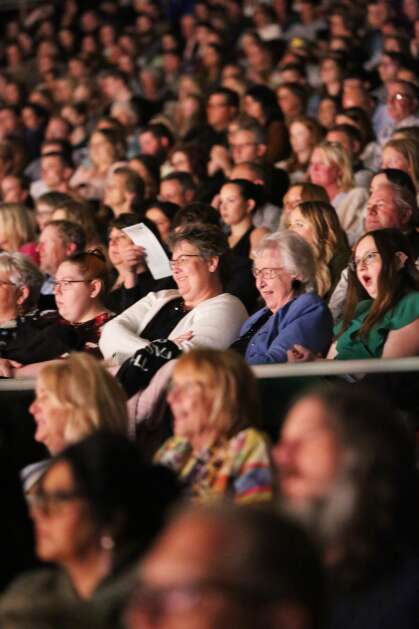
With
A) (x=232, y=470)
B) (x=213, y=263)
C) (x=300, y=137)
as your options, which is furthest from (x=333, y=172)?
(x=232, y=470)

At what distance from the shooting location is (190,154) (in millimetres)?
9438

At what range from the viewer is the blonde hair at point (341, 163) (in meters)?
8.08

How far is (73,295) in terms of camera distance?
6426mm

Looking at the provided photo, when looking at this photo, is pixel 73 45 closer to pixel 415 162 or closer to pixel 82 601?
pixel 415 162

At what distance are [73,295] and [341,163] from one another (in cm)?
235

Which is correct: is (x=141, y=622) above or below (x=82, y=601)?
above

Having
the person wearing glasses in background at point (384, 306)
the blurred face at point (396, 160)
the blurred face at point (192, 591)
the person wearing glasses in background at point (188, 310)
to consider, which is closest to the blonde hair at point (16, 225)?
the person wearing glasses in background at point (188, 310)

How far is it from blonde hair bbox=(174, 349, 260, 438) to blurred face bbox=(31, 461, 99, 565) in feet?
2.71

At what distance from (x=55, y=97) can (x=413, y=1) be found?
12.5ft

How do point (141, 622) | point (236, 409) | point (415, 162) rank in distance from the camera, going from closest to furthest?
point (141, 622), point (236, 409), point (415, 162)

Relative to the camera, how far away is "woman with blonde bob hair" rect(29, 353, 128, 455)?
14.1 ft

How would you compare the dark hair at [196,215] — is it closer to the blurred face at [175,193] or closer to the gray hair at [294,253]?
the blurred face at [175,193]

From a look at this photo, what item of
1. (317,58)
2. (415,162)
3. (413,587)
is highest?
(317,58)

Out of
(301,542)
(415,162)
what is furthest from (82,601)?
(415,162)
